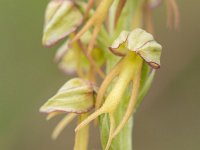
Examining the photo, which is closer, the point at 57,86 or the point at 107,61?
the point at 107,61

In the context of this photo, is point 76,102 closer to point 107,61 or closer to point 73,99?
point 73,99

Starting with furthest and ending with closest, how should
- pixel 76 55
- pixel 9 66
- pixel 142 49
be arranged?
pixel 9 66
pixel 76 55
pixel 142 49

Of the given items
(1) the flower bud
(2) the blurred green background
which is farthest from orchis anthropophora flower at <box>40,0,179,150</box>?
(2) the blurred green background

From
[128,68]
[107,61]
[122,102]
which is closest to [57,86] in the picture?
[107,61]

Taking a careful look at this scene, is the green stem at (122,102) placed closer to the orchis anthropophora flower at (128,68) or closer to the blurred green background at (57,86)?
the orchis anthropophora flower at (128,68)

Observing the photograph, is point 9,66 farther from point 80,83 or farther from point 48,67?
point 80,83

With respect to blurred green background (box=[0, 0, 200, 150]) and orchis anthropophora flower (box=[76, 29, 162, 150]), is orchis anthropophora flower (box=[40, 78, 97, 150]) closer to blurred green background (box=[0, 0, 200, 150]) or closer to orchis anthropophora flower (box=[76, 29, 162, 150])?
orchis anthropophora flower (box=[76, 29, 162, 150])

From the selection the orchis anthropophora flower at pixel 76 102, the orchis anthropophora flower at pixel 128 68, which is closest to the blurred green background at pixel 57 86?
the orchis anthropophora flower at pixel 76 102

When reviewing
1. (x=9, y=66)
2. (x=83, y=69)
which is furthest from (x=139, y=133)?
(x=83, y=69)
